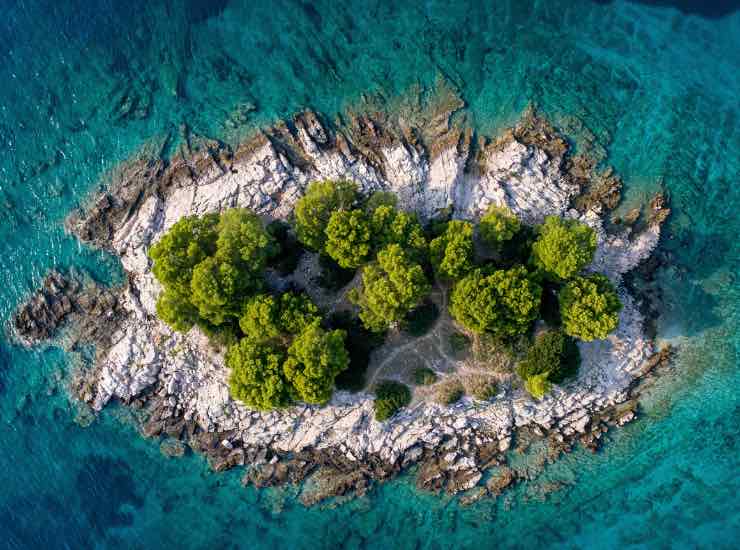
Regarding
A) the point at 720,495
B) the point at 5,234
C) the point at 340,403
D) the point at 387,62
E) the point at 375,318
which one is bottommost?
the point at 720,495

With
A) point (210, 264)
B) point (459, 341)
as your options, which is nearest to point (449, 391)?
point (459, 341)

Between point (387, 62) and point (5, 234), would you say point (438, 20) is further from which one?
point (5, 234)

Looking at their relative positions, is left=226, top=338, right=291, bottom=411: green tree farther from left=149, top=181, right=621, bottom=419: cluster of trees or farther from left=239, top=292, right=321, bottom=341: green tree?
left=239, top=292, right=321, bottom=341: green tree

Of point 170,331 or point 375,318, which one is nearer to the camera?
point 375,318

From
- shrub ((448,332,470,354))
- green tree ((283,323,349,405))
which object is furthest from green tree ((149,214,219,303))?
shrub ((448,332,470,354))

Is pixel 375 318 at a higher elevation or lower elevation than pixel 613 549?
higher

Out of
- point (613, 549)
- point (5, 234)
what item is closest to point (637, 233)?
point (613, 549)

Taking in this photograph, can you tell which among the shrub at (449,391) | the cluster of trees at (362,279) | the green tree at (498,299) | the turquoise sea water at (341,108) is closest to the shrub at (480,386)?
the shrub at (449,391)

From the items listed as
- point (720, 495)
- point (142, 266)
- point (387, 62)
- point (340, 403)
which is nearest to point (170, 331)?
point (142, 266)
